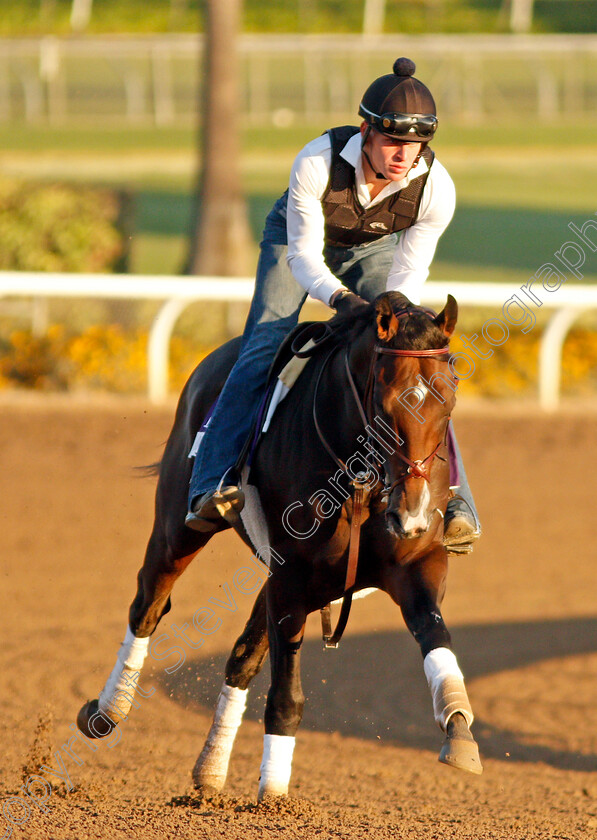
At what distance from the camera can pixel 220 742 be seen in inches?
186

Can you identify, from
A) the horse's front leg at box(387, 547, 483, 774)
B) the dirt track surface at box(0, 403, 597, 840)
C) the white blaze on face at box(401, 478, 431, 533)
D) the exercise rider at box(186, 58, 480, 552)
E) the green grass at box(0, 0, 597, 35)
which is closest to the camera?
the white blaze on face at box(401, 478, 431, 533)

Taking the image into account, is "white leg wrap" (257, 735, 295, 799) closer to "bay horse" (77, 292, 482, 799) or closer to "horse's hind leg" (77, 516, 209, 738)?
"bay horse" (77, 292, 482, 799)

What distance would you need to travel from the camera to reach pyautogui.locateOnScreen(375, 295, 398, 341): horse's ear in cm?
346

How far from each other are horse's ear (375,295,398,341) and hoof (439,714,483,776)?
1.21 metres

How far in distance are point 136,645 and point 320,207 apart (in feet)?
7.38

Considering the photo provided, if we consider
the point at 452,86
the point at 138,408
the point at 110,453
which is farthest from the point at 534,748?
the point at 452,86

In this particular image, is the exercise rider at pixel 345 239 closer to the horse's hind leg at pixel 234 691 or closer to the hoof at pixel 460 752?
the horse's hind leg at pixel 234 691

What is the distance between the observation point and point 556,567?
7.90m

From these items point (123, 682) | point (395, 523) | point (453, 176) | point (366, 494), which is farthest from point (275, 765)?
point (453, 176)

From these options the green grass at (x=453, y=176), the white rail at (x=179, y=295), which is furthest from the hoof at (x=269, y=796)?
the green grass at (x=453, y=176)

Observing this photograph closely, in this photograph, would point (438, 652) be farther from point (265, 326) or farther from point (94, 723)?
point (94, 723)

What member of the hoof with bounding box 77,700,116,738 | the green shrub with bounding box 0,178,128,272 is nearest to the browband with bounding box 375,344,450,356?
the hoof with bounding box 77,700,116,738

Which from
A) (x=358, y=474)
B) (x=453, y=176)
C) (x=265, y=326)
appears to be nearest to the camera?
(x=358, y=474)

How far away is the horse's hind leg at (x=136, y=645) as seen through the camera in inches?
201
